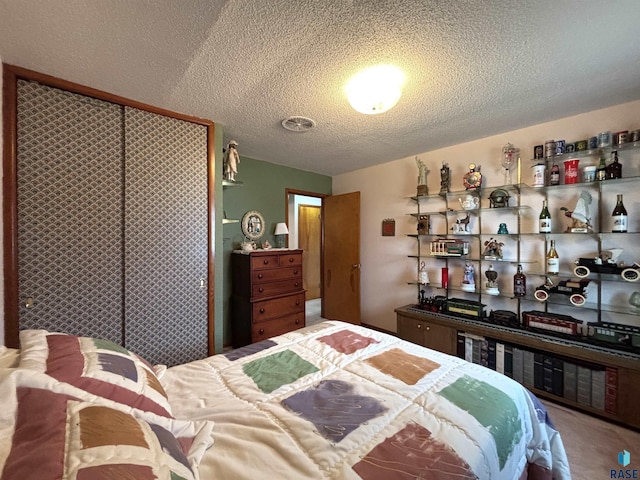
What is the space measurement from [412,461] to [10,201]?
251cm

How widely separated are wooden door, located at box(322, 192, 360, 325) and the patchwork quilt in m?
2.43

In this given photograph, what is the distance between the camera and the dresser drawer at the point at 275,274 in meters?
2.92

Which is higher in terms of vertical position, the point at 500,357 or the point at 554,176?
the point at 554,176

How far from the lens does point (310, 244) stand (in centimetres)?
611

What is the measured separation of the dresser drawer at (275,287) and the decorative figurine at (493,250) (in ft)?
6.97

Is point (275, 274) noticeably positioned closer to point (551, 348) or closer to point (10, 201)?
point (10, 201)

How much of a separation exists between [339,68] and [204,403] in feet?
6.33

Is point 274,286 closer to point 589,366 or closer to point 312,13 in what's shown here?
point 312,13

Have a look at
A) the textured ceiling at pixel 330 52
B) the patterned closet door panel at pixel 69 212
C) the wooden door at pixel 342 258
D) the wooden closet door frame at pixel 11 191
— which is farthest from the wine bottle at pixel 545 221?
the wooden closet door frame at pixel 11 191

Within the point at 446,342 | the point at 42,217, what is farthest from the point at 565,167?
the point at 42,217

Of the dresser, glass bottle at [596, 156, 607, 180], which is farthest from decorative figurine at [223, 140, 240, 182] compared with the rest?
glass bottle at [596, 156, 607, 180]

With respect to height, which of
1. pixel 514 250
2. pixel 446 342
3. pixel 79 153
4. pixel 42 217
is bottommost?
pixel 446 342

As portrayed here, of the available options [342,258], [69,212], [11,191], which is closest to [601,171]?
[342,258]

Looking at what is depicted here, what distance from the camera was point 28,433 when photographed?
49 cm
